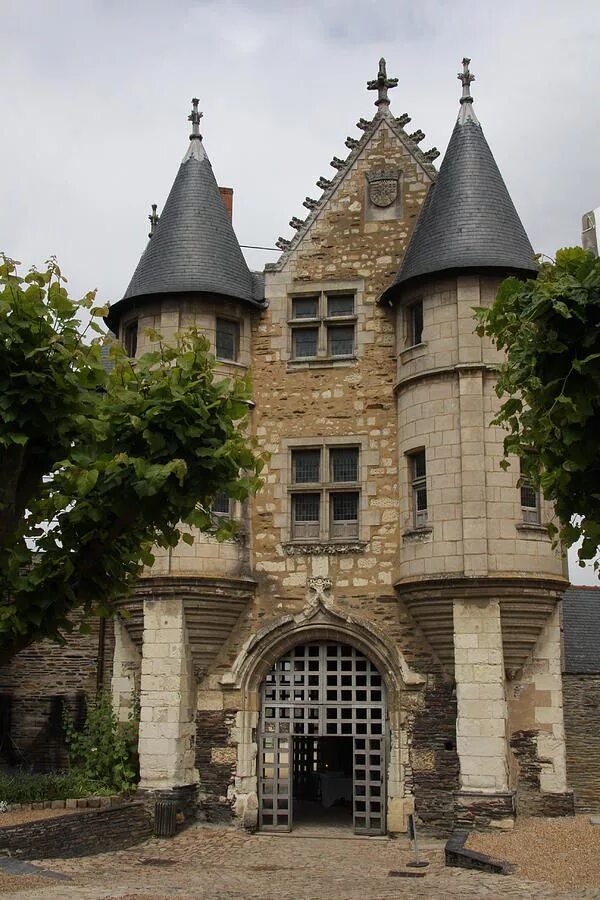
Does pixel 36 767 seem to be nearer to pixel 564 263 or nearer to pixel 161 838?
pixel 161 838

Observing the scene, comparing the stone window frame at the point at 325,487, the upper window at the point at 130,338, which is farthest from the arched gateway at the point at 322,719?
the upper window at the point at 130,338

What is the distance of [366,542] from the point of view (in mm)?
17078

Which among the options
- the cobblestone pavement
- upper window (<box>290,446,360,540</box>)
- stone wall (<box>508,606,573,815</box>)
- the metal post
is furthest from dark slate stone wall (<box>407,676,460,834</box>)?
upper window (<box>290,446,360,540</box>)

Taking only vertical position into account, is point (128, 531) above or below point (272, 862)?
above

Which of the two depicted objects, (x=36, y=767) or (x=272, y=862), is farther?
(x=36, y=767)

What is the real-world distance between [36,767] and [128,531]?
11941 mm

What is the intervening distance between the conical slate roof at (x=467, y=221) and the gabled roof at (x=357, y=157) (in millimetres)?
592

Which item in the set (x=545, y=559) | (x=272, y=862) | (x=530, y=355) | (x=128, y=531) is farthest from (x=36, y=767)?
(x=530, y=355)

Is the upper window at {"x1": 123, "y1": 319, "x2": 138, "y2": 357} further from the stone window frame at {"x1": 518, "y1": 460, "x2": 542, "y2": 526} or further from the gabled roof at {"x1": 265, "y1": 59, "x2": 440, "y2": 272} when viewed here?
the stone window frame at {"x1": 518, "y1": 460, "x2": 542, "y2": 526}

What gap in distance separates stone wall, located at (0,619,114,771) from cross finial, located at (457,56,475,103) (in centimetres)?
1149

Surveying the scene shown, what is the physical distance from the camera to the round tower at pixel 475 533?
15523 millimetres

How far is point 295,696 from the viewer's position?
17.3 m

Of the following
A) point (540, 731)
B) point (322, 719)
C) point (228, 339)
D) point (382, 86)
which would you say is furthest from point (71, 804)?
point (382, 86)

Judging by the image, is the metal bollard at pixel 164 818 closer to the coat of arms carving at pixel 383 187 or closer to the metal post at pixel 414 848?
the metal post at pixel 414 848
